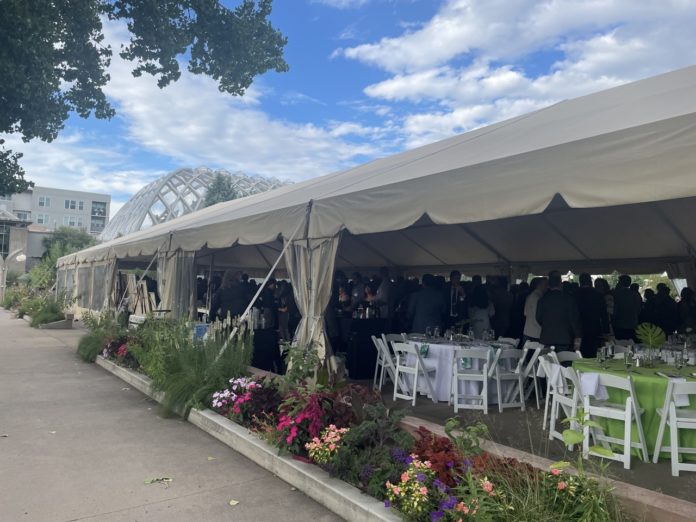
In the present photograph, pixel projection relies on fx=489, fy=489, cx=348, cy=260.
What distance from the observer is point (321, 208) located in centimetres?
589

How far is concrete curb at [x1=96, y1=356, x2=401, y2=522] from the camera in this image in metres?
3.36

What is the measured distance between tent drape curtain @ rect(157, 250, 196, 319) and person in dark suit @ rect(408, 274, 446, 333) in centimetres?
511

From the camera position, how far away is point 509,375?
234 inches

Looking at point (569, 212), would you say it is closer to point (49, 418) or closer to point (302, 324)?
point (302, 324)

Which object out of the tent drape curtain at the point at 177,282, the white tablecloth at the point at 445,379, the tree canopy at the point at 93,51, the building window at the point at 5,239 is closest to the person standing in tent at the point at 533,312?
the white tablecloth at the point at 445,379

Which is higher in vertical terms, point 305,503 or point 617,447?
point 617,447

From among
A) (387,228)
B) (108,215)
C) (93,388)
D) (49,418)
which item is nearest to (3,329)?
(93,388)

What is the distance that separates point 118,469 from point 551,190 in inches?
171

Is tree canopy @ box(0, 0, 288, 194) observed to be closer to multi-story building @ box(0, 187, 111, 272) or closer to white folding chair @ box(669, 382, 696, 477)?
white folding chair @ box(669, 382, 696, 477)

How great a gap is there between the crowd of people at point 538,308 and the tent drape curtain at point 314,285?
1.85 m

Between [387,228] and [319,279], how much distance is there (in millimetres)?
1520

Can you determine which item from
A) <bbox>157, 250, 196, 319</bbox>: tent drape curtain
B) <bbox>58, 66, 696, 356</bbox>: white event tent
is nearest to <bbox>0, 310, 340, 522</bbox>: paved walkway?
<bbox>58, 66, 696, 356</bbox>: white event tent

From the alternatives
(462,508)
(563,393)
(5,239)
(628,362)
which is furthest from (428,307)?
(5,239)

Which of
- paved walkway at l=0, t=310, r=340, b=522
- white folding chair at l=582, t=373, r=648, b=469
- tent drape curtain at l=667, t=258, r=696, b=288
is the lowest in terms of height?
paved walkway at l=0, t=310, r=340, b=522
